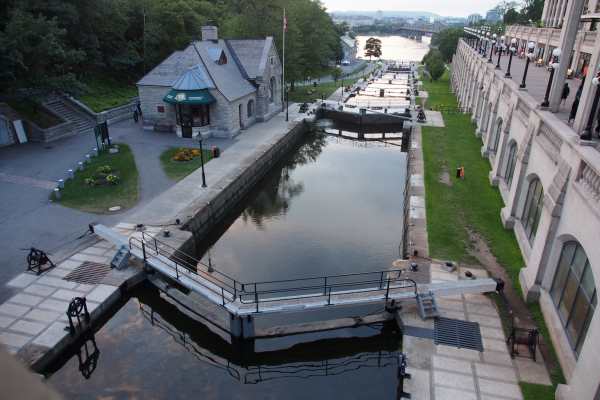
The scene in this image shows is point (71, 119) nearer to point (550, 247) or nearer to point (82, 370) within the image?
point (82, 370)

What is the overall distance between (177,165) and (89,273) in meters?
12.2

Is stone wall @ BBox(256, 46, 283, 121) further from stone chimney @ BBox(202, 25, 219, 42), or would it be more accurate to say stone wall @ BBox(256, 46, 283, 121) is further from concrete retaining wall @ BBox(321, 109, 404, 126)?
concrete retaining wall @ BBox(321, 109, 404, 126)

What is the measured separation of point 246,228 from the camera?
2331 cm

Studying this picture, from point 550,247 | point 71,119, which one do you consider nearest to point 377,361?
point 550,247

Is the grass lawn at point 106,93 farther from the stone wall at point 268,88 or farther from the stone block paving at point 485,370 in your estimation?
the stone block paving at point 485,370

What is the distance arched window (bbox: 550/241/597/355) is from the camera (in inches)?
466

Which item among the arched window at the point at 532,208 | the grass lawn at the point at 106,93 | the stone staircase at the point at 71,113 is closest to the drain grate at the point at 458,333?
the arched window at the point at 532,208

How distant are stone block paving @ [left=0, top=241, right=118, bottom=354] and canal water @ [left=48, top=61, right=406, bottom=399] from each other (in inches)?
38.3

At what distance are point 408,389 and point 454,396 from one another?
1220 millimetres

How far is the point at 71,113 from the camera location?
3591 cm

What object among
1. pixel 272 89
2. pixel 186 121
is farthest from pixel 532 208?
pixel 272 89

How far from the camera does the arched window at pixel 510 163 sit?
23.1m

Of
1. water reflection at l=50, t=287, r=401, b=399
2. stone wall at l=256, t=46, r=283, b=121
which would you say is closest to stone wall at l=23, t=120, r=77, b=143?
stone wall at l=256, t=46, r=283, b=121

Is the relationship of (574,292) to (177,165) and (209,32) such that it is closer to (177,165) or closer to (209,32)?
(177,165)
